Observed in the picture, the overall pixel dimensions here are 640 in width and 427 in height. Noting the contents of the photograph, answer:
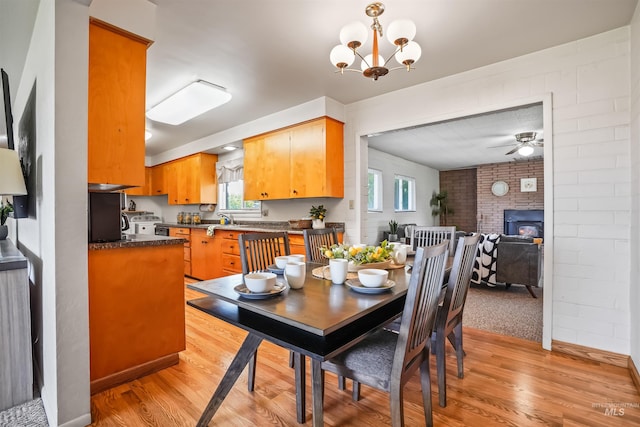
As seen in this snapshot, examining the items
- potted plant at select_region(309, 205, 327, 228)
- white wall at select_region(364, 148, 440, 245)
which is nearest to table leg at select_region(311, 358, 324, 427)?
potted plant at select_region(309, 205, 327, 228)

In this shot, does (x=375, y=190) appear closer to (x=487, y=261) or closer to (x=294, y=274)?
(x=487, y=261)

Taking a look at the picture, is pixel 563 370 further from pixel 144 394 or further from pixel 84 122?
pixel 84 122

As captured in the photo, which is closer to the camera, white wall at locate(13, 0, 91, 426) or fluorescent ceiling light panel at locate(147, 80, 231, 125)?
white wall at locate(13, 0, 91, 426)

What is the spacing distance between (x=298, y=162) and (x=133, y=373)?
275 cm

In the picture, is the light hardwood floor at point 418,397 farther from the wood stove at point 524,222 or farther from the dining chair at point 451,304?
the wood stove at point 524,222

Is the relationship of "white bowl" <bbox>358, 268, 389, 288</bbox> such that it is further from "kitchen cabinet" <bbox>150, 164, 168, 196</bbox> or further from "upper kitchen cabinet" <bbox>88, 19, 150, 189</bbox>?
"kitchen cabinet" <bbox>150, 164, 168, 196</bbox>

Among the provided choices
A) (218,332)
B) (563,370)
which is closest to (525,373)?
(563,370)

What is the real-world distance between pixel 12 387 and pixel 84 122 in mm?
1544

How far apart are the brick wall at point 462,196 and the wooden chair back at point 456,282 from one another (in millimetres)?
7461

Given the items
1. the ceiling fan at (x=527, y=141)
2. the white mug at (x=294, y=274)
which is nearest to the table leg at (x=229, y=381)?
the white mug at (x=294, y=274)

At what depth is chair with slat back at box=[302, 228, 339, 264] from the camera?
8.18 feet

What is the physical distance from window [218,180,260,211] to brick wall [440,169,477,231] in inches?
238

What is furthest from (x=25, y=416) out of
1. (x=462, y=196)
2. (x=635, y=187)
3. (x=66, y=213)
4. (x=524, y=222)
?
(x=462, y=196)

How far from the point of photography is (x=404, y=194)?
759 centimetres
